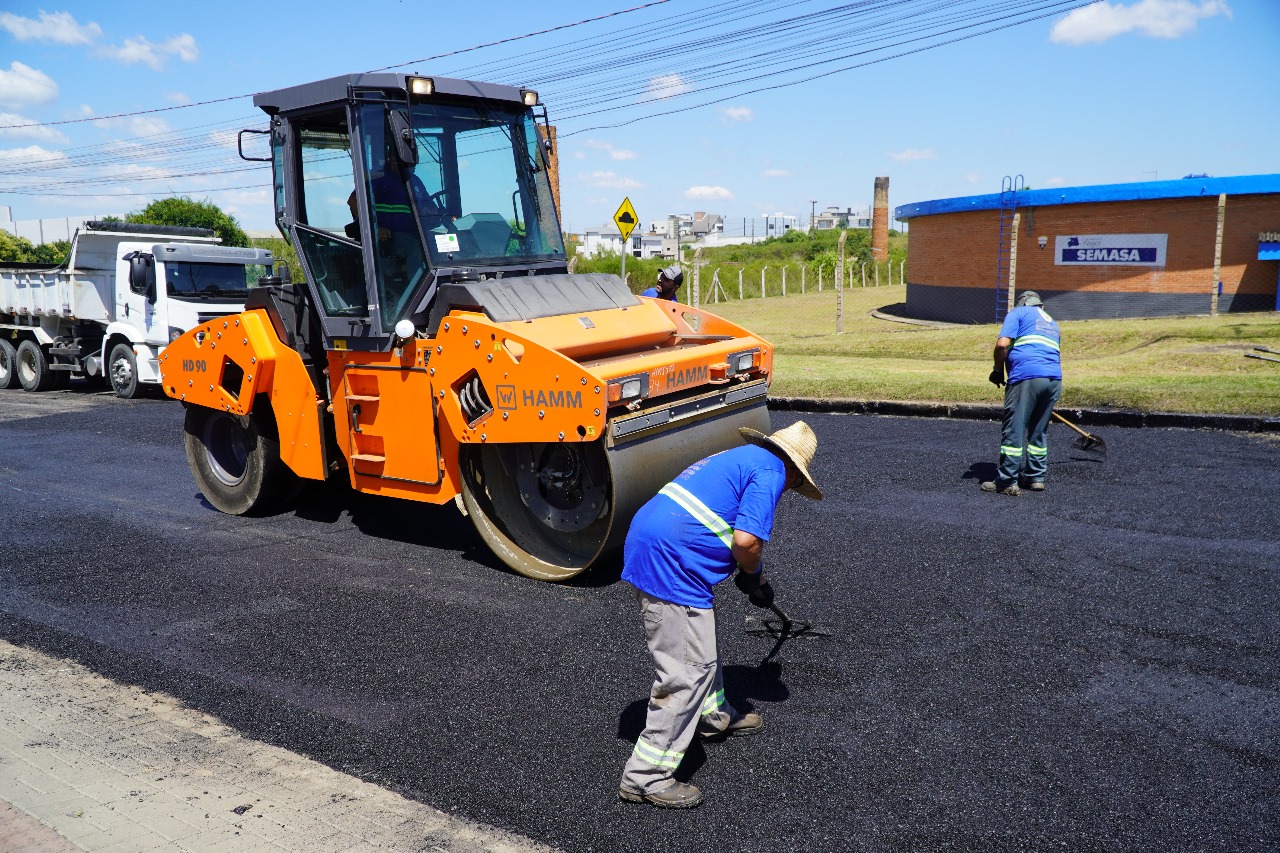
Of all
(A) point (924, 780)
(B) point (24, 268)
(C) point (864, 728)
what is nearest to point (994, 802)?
(A) point (924, 780)

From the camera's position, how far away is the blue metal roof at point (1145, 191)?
61.3ft

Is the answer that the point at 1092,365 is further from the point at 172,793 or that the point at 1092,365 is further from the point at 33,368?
the point at 33,368

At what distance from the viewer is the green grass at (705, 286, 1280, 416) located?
11.1 meters

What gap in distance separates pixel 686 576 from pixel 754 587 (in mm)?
365

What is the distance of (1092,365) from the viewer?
1390 centimetres

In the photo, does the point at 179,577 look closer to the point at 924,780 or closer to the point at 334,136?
the point at 334,136

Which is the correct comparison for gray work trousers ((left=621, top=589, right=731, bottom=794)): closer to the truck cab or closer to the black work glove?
the black work glove

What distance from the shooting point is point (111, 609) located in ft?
19.6

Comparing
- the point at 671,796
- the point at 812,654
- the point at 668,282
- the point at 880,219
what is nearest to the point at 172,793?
the point at 671,796

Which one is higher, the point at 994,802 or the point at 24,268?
the point at 24,268

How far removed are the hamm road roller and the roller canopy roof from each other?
0.01 meters

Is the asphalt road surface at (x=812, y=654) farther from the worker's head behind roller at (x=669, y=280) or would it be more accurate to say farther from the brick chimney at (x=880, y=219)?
the brick chimney at (x=880, y=219)

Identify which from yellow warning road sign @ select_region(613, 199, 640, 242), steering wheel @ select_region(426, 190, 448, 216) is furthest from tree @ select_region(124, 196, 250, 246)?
steering wheel @ select_region(426, 190, 448, 216)

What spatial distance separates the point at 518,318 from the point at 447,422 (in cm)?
83
